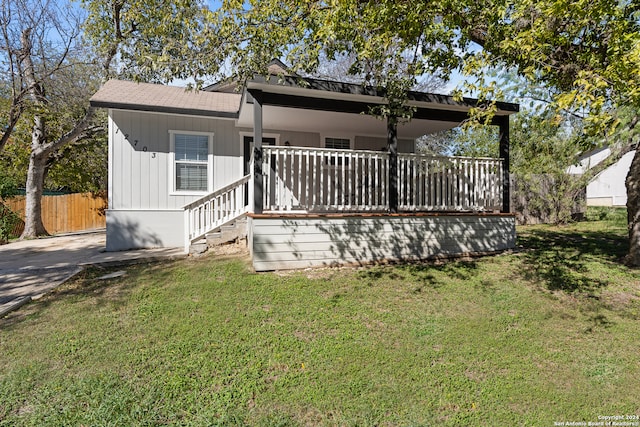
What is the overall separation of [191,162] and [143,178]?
45.9 inches

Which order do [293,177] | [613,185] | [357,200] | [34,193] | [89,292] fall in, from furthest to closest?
[613,185]
[34,193]
[293,177]
[357,200]
[89,292]

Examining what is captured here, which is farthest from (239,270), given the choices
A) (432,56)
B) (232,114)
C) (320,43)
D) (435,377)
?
(432,56)

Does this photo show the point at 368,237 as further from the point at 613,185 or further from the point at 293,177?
the point at 613,185

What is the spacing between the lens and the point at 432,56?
626 centimetres

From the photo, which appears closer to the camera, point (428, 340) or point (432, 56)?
point (428, 340)

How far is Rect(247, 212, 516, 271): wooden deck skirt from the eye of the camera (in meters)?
5.67

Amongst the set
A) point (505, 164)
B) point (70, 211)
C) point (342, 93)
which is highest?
point (342, 93)

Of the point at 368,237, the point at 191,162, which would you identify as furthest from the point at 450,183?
the point at 191,162

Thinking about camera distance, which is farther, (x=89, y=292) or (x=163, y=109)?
(x=163, y=109)

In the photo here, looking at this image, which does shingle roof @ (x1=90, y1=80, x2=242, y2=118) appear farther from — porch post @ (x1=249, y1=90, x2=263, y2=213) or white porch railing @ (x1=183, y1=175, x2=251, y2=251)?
porch post @ (x1=249, y1=90, x2=263, y2=213)

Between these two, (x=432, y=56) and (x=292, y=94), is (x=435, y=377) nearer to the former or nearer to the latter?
(x=292, y=94)

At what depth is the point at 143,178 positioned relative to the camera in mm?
8117

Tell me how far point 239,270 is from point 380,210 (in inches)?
112

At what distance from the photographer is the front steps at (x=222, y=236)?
6.86 metres
